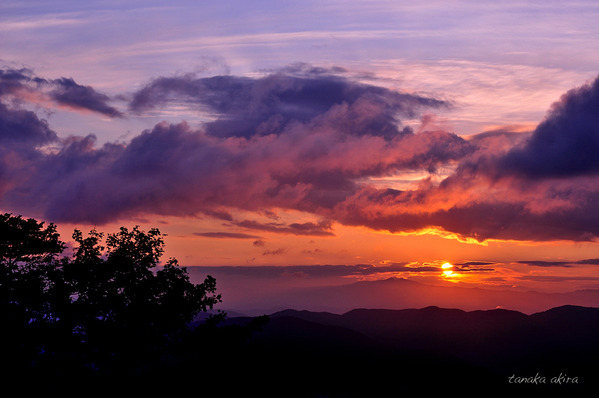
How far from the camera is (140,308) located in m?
52.4

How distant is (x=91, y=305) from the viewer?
5162cm

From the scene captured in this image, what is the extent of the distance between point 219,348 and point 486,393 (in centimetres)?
14320

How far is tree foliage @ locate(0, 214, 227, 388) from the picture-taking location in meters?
50.2

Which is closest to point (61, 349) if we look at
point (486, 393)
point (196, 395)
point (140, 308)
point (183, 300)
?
point (140, 308)

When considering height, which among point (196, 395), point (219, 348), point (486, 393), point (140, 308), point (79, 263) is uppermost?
point (79, 263)

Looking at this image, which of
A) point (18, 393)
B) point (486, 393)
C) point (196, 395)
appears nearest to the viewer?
point (18, 393)

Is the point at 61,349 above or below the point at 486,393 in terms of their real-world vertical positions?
above

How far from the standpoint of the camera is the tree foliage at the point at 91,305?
50250 mm

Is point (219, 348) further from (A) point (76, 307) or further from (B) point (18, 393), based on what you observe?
(B) point (18, 393)

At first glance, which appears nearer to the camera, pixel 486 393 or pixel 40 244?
pixel 40 244

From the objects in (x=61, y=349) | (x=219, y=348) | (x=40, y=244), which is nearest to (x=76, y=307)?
(x=61, y=349)

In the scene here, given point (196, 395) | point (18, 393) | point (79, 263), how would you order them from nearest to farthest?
point (18, 393) → point (79, 263) → point (196, 395)

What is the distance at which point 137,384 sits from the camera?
53750mm

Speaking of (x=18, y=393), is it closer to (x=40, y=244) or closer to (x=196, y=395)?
(x=40, y=244)
